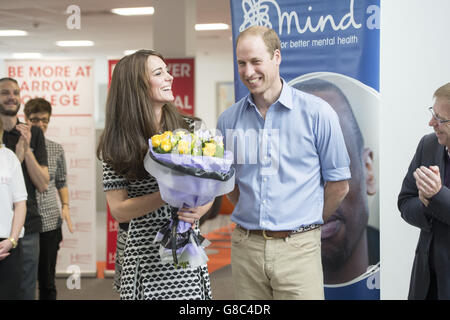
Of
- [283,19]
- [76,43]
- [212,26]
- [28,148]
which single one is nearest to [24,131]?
[28,148]

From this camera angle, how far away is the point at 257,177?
2.13 meters

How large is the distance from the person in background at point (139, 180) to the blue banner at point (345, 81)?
1.08 m

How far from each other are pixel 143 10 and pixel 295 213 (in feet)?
18.4

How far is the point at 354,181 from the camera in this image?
9.16ft

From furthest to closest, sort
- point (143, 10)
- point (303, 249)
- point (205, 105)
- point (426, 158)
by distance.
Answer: point (205, 105) < point (143, 10) < point (426, 158) < point (303, 249)

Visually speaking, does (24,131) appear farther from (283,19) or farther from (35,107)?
(283,19)

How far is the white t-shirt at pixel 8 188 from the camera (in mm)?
2760

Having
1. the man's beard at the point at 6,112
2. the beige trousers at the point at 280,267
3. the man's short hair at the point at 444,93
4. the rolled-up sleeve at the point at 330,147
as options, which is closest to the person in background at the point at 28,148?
the man's beard at the point at 6,112

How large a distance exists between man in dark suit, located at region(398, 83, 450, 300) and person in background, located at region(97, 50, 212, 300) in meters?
0.95

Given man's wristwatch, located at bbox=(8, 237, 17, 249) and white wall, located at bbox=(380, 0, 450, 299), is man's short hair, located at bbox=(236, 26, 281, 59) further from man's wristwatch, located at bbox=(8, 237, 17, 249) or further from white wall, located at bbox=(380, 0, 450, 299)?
man's wristwatch, located at bbox=(8, 237, 17, 249)

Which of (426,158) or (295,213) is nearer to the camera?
(295,213)

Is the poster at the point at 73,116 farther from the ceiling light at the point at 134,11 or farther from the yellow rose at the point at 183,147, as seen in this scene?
the yellow rose at the point at 183,147
